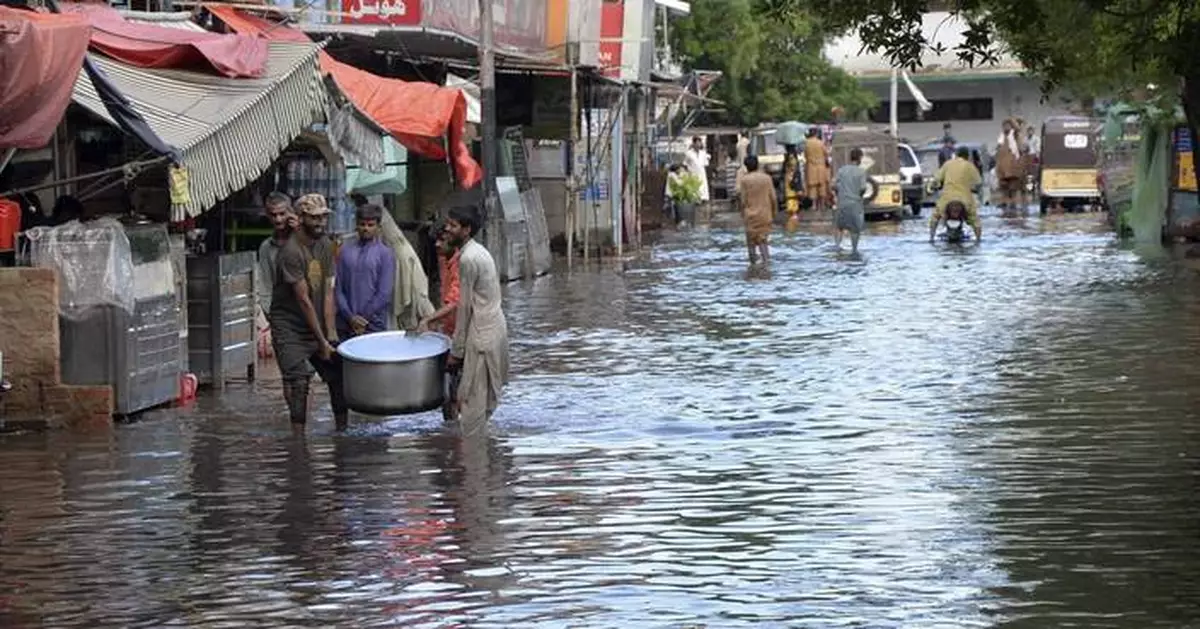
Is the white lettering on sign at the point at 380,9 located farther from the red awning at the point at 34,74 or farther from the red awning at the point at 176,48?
the red awning at the point at 34,74

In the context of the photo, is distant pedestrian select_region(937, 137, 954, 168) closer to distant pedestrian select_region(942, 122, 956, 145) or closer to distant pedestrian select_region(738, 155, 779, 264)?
distant pedestrian select_region(942, 122, 956, 145)

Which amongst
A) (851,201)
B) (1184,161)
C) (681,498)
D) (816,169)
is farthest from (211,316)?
(816,169)

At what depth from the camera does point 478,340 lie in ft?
47.2

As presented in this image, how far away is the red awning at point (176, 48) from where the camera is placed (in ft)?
55.1

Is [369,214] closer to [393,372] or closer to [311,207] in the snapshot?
[311,207]

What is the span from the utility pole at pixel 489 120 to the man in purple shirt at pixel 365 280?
12.8 m

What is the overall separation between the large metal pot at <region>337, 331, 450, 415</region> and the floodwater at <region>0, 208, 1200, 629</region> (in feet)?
0.85

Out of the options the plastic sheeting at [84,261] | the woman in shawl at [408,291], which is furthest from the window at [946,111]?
the plastic sheeting at [84,261]

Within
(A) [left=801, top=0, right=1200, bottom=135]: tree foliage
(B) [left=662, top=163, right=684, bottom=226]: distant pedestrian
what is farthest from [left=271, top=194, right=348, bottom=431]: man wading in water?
(B) [left=662, top=163, right=684, bottom=226]: distant pedestrian

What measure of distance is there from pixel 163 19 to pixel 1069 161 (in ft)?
113

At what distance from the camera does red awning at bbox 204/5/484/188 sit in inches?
861

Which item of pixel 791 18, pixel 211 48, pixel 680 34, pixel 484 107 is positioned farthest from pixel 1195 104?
pixel 680 34

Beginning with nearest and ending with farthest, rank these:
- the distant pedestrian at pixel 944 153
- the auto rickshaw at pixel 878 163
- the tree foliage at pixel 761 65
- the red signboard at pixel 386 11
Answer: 1. the red signboard at pixel 386 11
2. the auto rickshaw at pixel 878 163
3. the distant pedestrian at pixel 944 153
4. the tree foliage at pixel 761 65

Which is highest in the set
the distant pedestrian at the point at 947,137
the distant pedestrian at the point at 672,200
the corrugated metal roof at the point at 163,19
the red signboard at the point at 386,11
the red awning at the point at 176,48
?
the red signboard at the point at 386,11
